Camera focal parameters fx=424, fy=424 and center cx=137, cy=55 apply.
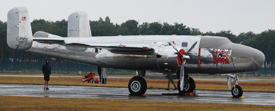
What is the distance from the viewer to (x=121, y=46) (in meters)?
24.9

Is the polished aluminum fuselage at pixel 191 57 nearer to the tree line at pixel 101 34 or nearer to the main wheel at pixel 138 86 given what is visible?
the main wheel at pixel 138 86

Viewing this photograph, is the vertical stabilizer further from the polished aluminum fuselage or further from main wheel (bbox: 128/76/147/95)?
main wheel (bbox: 128/76/147/95)

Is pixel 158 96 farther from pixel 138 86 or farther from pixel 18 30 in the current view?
pixel 18 30

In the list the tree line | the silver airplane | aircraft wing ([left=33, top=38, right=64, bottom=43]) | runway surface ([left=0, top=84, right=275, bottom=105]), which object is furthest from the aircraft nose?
the tree line

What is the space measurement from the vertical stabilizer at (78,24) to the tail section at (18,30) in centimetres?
693

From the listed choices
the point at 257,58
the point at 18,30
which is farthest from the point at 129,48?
the point at 18,30

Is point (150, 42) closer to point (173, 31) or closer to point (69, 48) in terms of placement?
point (69, 48)

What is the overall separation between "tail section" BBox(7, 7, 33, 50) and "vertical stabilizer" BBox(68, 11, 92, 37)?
273 inches

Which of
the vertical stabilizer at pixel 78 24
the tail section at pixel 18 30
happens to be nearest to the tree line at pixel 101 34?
the vertical stabilizer at pixel 78 24

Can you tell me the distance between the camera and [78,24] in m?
36.4

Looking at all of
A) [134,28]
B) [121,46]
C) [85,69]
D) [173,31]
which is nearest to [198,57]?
[121,46]

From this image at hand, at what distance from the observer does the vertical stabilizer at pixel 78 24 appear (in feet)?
119

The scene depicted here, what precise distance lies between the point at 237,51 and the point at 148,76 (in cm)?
592

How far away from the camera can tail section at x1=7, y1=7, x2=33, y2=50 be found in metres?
29.3
